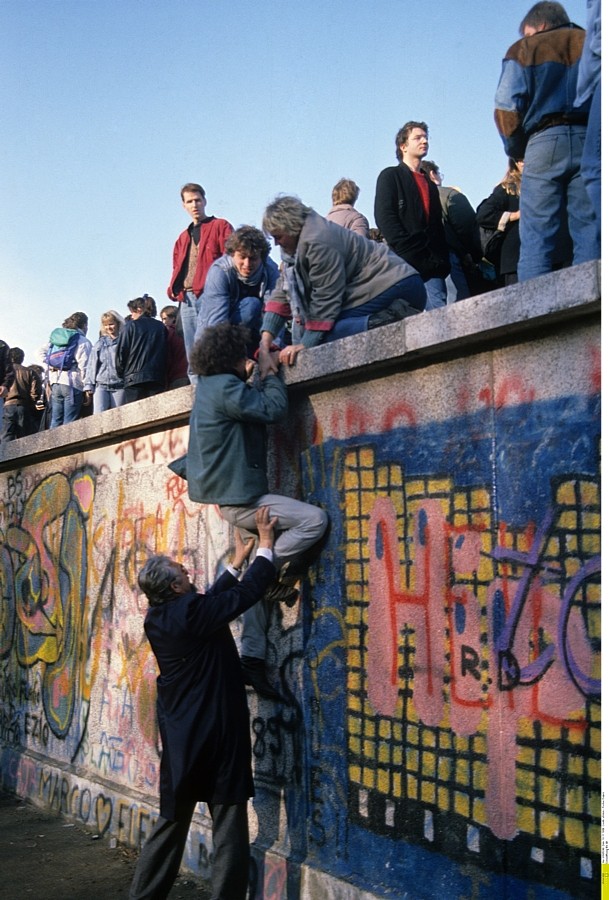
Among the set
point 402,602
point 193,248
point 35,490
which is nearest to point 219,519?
point 402,602

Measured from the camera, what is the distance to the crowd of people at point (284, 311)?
5.16 meters

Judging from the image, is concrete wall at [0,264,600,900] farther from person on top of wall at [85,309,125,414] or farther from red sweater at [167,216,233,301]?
person on top of wall at [85,309,125,414]

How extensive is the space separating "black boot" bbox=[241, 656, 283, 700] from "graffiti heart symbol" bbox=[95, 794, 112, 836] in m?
2.46

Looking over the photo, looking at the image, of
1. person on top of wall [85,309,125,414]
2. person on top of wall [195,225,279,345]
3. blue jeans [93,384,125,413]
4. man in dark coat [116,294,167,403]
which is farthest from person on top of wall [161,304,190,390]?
person on top of wall [195,225,279,345]

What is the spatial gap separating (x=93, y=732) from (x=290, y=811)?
123 inches

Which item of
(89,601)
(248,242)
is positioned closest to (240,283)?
(248,242)

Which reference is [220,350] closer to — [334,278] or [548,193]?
[334,278]

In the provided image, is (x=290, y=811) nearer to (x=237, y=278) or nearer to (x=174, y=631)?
(x=174, y=631)

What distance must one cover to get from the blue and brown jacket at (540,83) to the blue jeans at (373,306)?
1.06 metres

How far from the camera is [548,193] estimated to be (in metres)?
5.12

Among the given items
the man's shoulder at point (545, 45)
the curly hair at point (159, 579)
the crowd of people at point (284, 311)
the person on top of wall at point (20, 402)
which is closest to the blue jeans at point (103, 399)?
the person on top of wall at point (20, 402)

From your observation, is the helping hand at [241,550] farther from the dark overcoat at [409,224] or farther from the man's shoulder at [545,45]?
the man's shoulder at [545,45]

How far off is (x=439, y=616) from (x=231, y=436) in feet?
5.28

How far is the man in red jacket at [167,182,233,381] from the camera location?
27.8 ft
